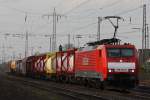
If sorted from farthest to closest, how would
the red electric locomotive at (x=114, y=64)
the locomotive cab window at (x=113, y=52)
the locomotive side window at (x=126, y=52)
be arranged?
the locomotive side window at (x=126, y=52) < the locomotive cab window at (x=113, y=52) < the red electric locomotive at (x=114, y=64)

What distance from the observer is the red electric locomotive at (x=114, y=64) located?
104ft

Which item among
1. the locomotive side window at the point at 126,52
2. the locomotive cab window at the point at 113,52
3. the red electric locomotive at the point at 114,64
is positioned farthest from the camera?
the locomotive side window at the point at 126,52

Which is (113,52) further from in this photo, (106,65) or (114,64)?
(106,65)

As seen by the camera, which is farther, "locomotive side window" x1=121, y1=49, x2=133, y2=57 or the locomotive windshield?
"locomotive side window" x1=121, y1=49, x2=133, y2=57

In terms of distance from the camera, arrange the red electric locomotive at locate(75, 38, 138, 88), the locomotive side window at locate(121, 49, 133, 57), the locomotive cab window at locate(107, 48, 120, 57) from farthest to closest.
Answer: the locomotive side window at locate(121, 49, 133, 57) < the locomotive cab window at locate(107, 48, 120, 57) < the red electric locomotive at locate(75, 38, 138, 88)

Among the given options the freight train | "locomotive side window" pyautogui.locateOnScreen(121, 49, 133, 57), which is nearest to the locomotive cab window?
the freight train

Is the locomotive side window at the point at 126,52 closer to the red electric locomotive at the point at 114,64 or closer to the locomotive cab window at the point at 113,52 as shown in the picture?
the red electric locomotive at the point at 114,64

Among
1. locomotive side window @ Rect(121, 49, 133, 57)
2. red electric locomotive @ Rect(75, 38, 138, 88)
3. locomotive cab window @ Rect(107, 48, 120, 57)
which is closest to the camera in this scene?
red electric locomotive @ Rect(75, 38, 138, 88)

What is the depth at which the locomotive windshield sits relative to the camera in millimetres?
A: 32281

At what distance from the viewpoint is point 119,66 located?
31.8m

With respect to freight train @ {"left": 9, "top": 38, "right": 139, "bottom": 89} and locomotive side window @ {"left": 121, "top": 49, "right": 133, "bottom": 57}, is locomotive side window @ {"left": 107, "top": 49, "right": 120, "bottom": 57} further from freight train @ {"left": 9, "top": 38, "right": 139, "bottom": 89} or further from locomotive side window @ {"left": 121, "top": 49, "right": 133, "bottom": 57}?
locomotive side window @ {"left": 121, "top": 49, "right": 133, "bottom": 57}

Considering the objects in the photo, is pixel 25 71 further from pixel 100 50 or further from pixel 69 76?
pixel 100 50

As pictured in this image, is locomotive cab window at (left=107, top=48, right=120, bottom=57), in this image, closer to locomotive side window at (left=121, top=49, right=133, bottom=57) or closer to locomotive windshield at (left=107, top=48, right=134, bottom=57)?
locomotive windshield at (left=107, top=48, right=134, bottom=57)

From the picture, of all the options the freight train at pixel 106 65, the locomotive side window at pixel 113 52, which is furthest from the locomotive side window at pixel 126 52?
the locomotive side window at pixel 113 52
